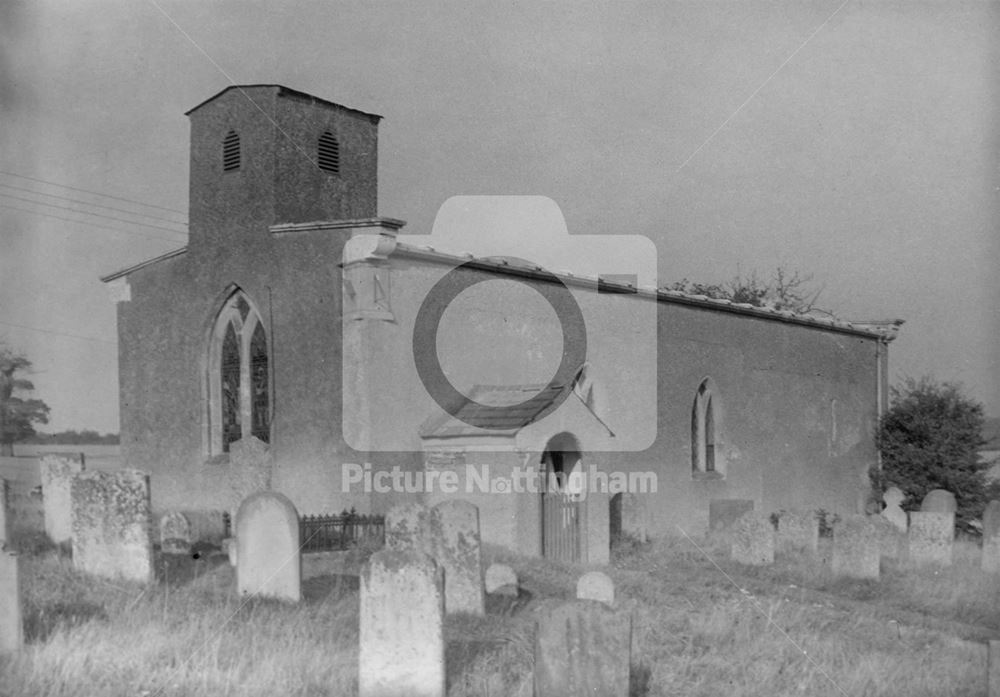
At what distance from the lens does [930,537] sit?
59.7ft

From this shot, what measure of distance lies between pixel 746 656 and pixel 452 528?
12.0 feet

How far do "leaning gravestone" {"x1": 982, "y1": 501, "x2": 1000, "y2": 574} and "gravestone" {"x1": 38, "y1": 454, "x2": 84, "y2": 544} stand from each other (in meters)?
14.9

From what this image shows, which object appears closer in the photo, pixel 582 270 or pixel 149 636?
pixel 149 636

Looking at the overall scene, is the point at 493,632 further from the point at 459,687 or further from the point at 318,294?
the point at 318,294

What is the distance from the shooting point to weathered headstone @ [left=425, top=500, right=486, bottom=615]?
11234 mm

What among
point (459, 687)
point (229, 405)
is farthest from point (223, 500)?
point (459, 687)

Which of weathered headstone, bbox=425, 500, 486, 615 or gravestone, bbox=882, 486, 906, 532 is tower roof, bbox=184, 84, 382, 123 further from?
gravestone, bbox=882, 486, 906, 532

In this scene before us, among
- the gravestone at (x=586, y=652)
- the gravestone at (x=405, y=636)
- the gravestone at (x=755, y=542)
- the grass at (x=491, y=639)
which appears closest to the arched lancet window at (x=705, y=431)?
the gravestone at (x=755, y=542)

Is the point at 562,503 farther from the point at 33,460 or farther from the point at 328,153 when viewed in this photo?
the point at 33,460

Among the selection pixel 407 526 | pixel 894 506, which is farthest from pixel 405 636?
pixel 894 506

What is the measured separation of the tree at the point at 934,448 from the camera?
84.7 ft

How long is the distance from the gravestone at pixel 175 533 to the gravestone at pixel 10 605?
21.5 ft

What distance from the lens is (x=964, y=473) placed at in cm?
2584

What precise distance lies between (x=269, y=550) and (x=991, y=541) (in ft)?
41.9
